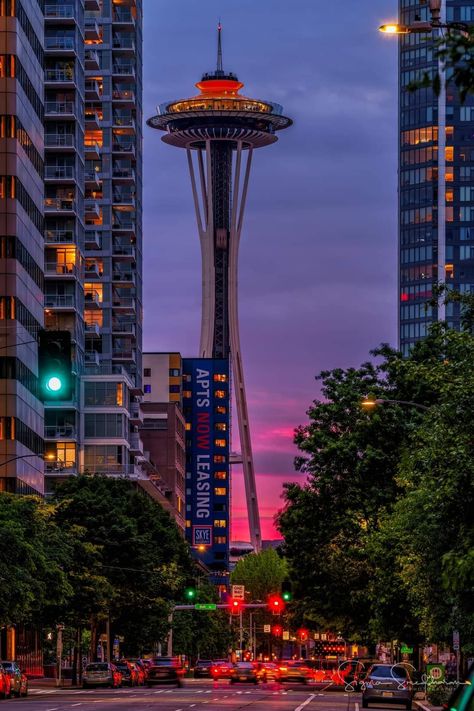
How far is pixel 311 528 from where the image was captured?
267ft

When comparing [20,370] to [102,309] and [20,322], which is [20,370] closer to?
[20,322]

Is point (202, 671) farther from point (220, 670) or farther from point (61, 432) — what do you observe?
point (61, 432)

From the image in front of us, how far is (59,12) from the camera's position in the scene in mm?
144000

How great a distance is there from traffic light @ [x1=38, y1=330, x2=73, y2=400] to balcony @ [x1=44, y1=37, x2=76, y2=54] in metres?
125

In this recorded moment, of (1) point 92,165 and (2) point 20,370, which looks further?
(1) point 92,165

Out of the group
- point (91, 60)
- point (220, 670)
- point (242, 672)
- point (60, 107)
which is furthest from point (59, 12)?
point (242, 672)

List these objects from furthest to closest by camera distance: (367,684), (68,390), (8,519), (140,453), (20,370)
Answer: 1. (140,453)
2. (20,370)
3. (8,519)
4. (367,684)
5. (68,390)

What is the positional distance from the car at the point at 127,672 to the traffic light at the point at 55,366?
68.0m

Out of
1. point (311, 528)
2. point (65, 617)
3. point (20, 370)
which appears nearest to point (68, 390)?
point (311, 528)

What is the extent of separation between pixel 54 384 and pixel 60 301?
119 m

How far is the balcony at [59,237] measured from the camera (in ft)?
466

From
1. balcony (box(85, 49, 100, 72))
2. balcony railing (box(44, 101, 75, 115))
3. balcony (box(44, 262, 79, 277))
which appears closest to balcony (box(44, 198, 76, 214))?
balcony (box(44, 262, 79, 277))

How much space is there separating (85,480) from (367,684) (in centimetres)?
4971

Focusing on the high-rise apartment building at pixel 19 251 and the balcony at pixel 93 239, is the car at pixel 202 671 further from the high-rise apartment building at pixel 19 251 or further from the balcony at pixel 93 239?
the balcony at pixel 93 239
